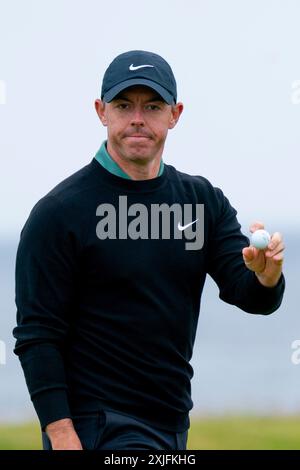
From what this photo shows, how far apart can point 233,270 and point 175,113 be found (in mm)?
679

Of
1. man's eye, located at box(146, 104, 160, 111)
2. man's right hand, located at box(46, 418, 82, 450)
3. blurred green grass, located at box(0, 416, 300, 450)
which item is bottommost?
man's right hand, located at box(46, 418, 82, 450)

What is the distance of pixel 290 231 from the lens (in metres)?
41.3

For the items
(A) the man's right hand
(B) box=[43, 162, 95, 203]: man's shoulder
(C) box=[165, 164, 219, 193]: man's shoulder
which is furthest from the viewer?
(C) box=[165, 164, 219, 193]: man's shoulder

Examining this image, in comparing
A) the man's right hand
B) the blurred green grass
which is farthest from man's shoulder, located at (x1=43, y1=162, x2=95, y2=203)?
the blurred green grass

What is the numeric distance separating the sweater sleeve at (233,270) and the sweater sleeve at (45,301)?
68 cm

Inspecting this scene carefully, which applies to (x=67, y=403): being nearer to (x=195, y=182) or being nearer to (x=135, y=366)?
(x=135, y=366)

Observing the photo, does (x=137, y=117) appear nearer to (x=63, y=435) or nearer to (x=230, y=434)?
(x=63, y=435)

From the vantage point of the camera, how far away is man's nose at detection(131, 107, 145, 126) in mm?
5660

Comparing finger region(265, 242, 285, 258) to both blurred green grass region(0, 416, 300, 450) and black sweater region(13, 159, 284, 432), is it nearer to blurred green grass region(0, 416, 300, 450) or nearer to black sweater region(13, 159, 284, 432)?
black sweater region(13, 159, 284, 432)

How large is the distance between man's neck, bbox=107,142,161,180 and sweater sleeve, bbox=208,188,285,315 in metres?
0.39

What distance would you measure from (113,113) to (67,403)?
1.13 m

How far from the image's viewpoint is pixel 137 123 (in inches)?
223

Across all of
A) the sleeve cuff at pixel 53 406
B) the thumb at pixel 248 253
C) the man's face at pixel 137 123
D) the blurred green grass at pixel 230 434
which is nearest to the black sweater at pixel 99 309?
the sleeve cuff at pixel 53 406

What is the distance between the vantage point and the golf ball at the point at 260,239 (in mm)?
5562
